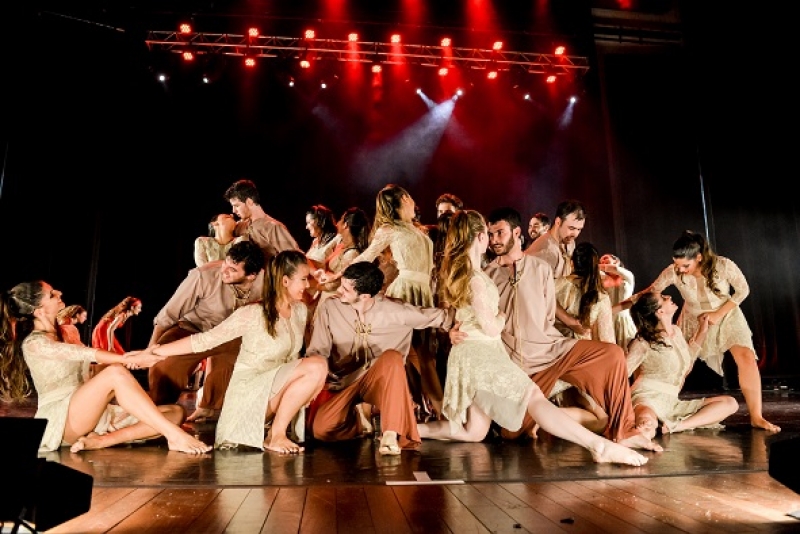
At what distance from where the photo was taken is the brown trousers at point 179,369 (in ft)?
14.8

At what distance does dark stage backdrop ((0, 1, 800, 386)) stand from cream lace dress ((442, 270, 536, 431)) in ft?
21.8

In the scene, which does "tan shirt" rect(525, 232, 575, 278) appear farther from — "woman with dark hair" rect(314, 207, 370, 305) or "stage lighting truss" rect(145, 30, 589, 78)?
"stage lighting truss" rect(145, 30, 589, 78)

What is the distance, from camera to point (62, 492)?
67.1 inches

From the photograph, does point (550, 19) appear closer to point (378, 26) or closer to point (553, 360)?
point (378, 26)

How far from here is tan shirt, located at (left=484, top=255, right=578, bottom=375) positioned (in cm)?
405

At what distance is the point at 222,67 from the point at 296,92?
1.26m

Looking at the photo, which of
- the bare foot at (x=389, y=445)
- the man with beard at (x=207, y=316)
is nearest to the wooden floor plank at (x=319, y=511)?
the bare foot at (x=389, y=445)

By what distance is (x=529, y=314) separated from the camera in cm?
410

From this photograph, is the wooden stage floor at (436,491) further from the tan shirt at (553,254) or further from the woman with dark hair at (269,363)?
the tan shirt at (553,254)

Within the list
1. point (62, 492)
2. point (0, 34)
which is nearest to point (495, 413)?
point (62, 492)

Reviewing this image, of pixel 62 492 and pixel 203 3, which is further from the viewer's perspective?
pixel 203 3

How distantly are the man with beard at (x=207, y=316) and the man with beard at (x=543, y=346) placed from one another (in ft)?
5.46

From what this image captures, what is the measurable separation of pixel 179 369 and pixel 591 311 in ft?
9.51

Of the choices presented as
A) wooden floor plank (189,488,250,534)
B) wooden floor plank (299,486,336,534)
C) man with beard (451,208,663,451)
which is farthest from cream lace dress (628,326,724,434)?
wooden floor plank (189,488,250,534)
